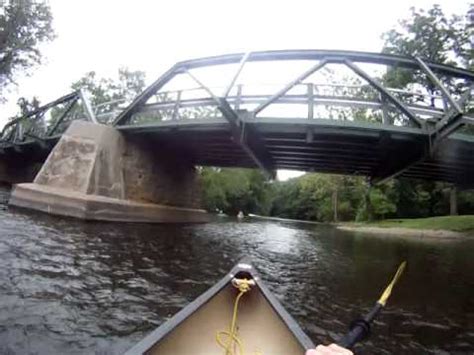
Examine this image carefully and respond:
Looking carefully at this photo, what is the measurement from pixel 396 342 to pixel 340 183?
163ft

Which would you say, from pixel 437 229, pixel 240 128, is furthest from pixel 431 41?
pixel 240 128

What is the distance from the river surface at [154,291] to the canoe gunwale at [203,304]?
4.21 feet

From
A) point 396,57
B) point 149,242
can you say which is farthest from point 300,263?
point 396,57

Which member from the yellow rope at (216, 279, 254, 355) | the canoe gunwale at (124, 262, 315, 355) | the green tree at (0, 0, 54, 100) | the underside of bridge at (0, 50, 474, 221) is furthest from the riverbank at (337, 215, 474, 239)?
the green tree at (0, 0, 54, 100)

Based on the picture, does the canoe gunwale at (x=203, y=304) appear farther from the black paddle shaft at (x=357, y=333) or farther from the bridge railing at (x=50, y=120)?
the bridge railing at (x=50, y=120)

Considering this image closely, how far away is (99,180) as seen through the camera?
15.7 m

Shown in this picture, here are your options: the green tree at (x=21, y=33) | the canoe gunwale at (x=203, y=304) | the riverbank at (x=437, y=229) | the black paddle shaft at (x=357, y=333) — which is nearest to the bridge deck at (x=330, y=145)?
the riverbank at (x=437, y=229)

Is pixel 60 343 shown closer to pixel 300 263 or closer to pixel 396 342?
pixel 396 342

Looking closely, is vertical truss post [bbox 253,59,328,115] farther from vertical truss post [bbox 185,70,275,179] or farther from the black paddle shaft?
the black paddle shaft

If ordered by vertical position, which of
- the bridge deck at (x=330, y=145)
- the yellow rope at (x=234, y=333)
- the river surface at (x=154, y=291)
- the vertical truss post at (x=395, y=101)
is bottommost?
the river surface at (x=154, y=291)

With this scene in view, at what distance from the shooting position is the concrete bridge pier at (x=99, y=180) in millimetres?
14992

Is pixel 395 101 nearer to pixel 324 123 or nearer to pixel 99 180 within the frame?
pixel 324 123

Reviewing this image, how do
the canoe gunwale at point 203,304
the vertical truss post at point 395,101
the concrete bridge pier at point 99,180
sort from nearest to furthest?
the canoe gunwale at point 203,304 → the vertical truss post at point 395,101 → the concrete bridge pier at point 99,180

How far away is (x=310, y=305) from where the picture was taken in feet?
21.0
